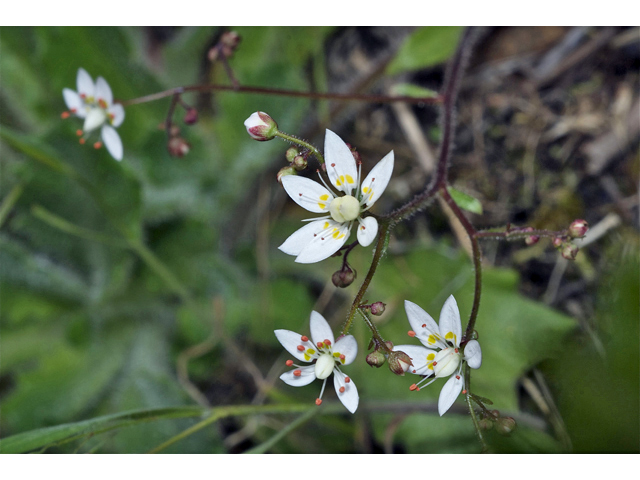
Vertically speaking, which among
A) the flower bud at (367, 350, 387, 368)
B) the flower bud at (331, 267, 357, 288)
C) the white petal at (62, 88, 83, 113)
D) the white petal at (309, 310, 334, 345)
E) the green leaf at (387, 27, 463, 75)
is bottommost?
the flower bud at (367, 350, 387, 368)

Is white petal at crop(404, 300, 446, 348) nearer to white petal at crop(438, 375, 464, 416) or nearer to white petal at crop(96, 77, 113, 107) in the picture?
white petal at crop(438, 375, 464, 416)

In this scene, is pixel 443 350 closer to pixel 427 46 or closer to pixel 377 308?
pixel 377 308

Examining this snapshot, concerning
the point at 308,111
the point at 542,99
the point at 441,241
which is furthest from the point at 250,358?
the point at 542,99

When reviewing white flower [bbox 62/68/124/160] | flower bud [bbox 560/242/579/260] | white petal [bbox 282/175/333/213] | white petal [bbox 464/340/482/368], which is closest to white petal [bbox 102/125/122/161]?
white flower [bbox 62/68/124/160]

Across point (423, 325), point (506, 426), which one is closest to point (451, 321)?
point (423, 325)

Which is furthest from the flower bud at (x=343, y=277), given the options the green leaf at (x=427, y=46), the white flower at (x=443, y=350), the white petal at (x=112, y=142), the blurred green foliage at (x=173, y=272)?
the green leaf at (x=427, y=46)
